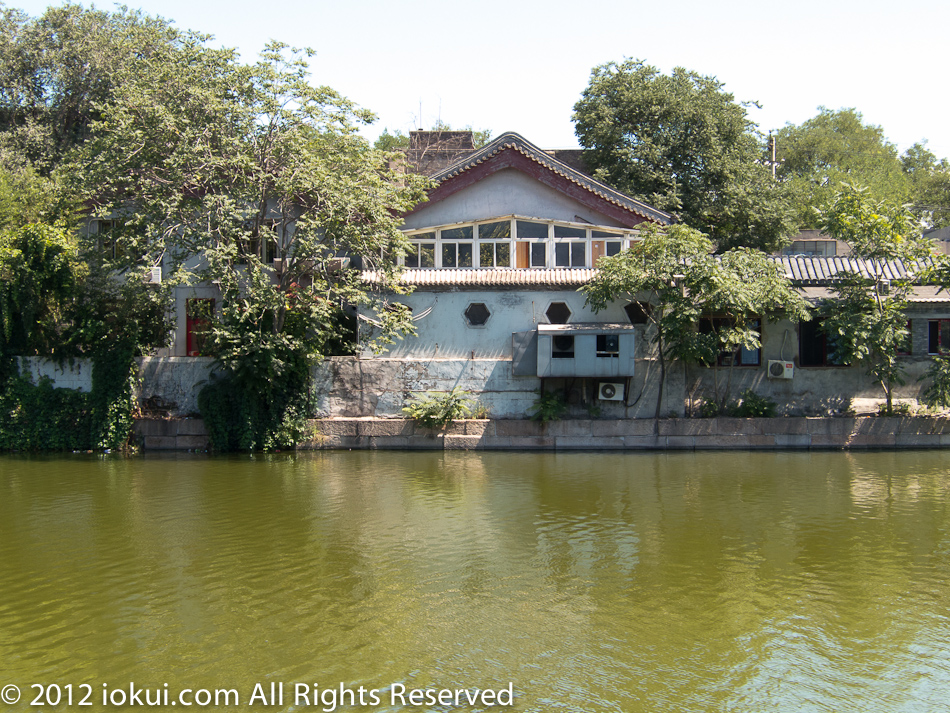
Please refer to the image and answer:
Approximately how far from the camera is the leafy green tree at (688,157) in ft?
80.3

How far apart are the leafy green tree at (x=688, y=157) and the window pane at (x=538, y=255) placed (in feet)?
15.3

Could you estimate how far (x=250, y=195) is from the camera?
17.0 m

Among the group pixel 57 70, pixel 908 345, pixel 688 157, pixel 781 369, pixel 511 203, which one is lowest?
pixel 781 369

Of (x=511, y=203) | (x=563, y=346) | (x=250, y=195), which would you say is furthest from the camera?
(x=511, y=203)

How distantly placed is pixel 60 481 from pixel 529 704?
38.1 feet

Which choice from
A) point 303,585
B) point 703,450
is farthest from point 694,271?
point 303,585

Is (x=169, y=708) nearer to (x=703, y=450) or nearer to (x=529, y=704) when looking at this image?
(x=529, y=704)

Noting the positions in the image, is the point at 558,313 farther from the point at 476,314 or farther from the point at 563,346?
the point at 476,314

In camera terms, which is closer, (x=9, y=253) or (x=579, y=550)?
(x=579, y=550)

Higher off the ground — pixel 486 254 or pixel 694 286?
pixel 486 254

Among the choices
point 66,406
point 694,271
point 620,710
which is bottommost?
point 620,710

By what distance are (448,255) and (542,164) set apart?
10.8 feet

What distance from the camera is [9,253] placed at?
1842cm
